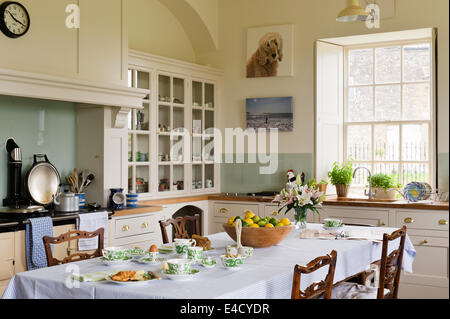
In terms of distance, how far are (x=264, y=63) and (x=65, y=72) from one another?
8.56 ft

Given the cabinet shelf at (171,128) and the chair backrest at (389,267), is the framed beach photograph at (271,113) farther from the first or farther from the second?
the chair backrest at (389,267)

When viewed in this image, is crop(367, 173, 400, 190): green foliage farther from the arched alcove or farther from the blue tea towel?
the blue tea towel

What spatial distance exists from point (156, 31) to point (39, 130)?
6.51ft

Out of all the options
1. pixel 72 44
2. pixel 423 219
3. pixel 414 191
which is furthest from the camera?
pixel 414 191

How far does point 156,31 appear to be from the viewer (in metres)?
6.23

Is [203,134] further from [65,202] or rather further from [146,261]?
[146,261]

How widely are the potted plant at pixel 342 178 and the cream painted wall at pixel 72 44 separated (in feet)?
8.09

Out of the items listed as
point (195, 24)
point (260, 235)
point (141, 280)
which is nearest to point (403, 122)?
point (195, 24)

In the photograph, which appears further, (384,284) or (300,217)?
(300,217)

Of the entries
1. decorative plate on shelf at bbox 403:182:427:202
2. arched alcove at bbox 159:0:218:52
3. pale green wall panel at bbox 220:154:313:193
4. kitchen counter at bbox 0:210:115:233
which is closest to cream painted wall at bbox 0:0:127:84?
kitchen counter at bbox 0:210:115:233

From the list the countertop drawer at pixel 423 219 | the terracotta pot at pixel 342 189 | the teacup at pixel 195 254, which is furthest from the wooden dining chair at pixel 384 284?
the terracotta pot at pixel 342 189

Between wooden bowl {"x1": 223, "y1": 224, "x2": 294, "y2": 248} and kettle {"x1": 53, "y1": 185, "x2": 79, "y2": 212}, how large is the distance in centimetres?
158

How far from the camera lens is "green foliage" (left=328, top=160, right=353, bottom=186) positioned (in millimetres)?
6007

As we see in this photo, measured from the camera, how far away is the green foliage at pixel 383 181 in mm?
5852
